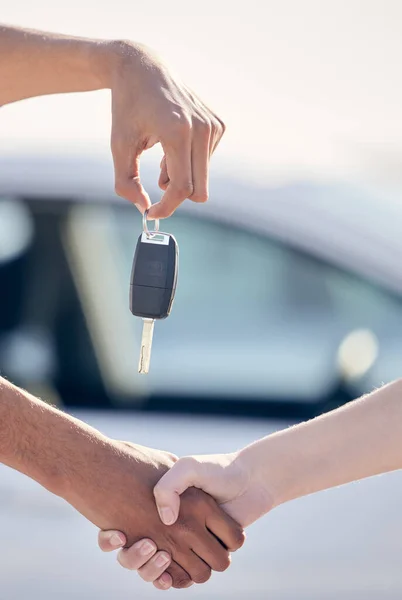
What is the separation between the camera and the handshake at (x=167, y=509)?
3201mm

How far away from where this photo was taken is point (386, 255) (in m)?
3.45

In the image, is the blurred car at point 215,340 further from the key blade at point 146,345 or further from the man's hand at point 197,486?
the key blade at point 146,345

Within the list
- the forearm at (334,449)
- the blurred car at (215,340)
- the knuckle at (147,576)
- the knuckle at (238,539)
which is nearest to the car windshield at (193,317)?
the blurred car at (215,340)

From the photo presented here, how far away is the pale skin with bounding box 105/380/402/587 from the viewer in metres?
3.24

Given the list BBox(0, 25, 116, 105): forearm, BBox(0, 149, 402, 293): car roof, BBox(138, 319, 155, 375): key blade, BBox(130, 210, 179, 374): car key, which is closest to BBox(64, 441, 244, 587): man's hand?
BBox(138, 319, 155, 375): key blade

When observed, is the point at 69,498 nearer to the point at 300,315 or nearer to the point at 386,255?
the point at 300,315

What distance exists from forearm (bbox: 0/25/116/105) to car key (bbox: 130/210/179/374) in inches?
15.6

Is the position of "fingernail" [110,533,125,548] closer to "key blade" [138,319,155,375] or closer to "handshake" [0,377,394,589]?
"handshake" [0,377,394,589]

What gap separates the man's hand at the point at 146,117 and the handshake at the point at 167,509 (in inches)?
31.1

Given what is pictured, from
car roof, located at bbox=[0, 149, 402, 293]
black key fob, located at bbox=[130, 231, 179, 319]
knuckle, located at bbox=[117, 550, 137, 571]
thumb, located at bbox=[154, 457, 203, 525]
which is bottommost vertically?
knuckle, located at bbox=[117, 550, 137, 571]

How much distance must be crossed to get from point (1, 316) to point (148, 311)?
0.85 m

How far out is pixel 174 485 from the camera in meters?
3.24

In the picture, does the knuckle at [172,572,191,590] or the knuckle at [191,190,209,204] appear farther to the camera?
the knuckle at [172,572,191,590]

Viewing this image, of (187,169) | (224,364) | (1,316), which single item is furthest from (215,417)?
(187,169)
